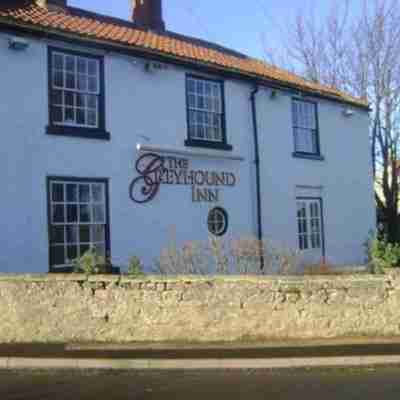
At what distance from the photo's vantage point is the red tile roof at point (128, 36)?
40.4 ft

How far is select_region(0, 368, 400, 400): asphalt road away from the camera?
6.36 meters

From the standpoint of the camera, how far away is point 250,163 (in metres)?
16.1

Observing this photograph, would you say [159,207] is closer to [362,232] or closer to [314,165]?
[314,165]

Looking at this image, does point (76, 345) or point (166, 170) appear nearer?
point (76, 345)

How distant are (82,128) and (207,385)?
7.53 meters

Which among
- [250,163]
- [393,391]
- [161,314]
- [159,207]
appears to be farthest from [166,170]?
[393,391]

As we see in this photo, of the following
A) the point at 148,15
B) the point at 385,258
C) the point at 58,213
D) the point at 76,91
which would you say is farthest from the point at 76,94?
the point at 385,258

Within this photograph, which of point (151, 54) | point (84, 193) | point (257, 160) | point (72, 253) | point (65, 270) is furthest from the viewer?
point (257, 160)

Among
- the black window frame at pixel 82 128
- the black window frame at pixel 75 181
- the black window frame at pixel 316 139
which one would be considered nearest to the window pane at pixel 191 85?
the black window frame at pixel 82 128

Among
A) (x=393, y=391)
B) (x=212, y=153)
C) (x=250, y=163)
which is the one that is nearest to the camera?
(x=393, y=391)

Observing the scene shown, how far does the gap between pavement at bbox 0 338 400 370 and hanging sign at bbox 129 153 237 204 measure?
540cm

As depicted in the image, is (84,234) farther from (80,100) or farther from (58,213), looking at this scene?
(80,100)

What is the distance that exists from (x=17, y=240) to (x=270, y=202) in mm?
7844

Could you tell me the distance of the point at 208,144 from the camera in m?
15.1
